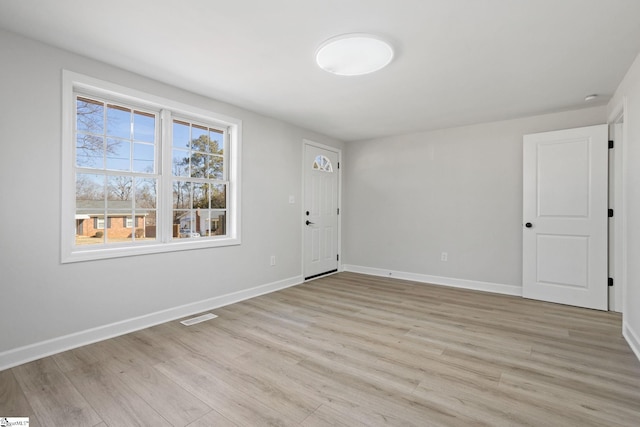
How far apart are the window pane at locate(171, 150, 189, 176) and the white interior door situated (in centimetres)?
419

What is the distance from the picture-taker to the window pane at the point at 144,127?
9.80 feet

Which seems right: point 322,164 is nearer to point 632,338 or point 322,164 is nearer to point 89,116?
point 89,116

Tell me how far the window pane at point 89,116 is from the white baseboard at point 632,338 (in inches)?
190

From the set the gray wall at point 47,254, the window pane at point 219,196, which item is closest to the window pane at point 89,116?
the gray wall at point 47,254

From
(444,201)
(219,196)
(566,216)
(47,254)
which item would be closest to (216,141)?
(219,196)

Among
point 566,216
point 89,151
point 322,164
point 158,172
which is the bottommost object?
point 566,216

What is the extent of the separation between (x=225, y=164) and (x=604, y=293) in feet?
15.4

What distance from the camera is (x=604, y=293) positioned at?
3465 mm

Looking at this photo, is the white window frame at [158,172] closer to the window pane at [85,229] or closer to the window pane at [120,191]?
the window pane at [85,229]

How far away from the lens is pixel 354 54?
234cm

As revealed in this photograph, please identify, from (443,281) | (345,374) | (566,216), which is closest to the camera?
(345,374)

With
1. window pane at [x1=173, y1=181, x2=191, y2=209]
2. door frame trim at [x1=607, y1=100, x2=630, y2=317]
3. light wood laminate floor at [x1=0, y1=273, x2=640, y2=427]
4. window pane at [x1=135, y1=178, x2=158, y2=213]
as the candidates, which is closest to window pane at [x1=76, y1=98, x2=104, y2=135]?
window pane at [x1=135, y1=178, x2=158, y2=213]

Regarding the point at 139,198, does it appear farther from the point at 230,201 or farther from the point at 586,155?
the point at 586,155

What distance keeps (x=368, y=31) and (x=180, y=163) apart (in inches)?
92.5
